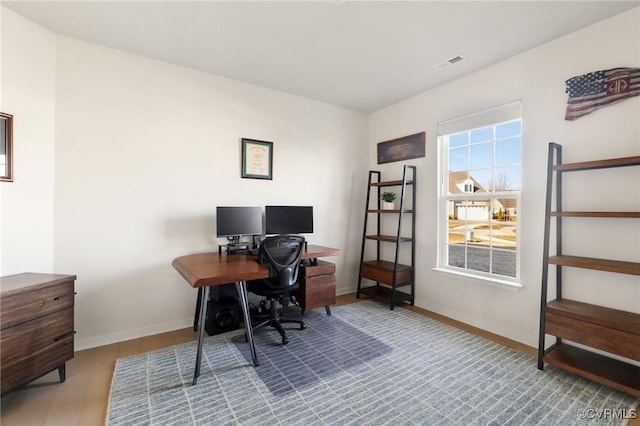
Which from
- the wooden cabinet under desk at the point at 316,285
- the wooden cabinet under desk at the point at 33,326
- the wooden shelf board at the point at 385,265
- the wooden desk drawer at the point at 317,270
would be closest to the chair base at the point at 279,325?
the wooden cabinet under desk at the point at 316,285

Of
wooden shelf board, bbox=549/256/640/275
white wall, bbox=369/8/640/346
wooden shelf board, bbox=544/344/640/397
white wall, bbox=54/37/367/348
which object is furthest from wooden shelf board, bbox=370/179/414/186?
wooden shelf board, bbox=544/344/640/397

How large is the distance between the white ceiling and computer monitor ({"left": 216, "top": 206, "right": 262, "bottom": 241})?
59.5 inches

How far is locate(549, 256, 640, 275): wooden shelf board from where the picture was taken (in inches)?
73.2

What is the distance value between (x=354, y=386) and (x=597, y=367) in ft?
5.78

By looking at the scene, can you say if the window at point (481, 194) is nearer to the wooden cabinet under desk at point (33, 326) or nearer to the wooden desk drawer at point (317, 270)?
the wooden desk drawer at point (317, 270)

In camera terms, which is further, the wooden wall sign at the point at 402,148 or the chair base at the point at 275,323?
→ the wooden wall sign at the point at 402,148

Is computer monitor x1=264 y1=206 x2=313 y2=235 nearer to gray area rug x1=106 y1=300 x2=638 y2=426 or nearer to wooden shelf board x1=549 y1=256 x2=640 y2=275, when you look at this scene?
gray area rug x1=106 y1=300 x2=638 y2=426

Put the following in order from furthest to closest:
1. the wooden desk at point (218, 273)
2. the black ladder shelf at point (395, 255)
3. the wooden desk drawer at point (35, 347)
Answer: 1. the black ladder shelf at point (395, 255)
2. the wooden desk at point (218, 273)
3. the wooden desk drawer at point (35, 347)

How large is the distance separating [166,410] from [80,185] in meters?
2.03

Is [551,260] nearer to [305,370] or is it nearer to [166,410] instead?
[305,370]

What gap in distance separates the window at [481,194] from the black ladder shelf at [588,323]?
1.48 feet

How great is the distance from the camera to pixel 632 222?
207cm

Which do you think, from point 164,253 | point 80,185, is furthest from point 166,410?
point 80,185

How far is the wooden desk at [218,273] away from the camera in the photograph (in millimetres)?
1990
